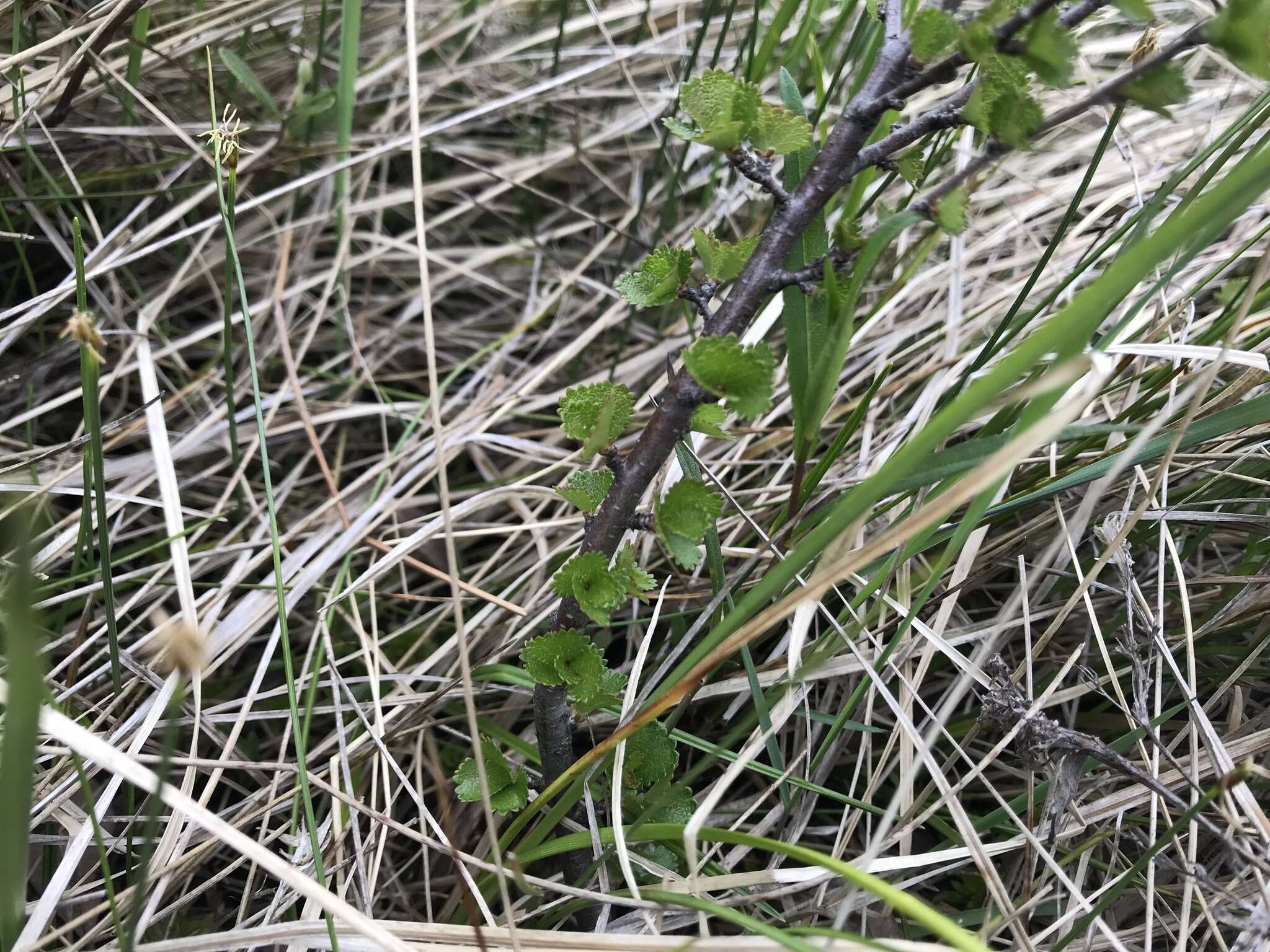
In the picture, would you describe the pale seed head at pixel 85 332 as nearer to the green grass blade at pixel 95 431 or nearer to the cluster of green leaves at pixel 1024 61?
the green grass blade at pixel 95 431

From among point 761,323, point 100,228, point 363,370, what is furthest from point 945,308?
point 100,228

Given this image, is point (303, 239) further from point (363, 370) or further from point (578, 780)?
point (578, 780)

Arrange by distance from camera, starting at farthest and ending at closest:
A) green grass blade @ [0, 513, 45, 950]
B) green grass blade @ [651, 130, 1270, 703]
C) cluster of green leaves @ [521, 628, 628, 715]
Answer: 1. cluster of green leaves @ [521, 628, 628, 715]
2. green grass blade @ [651, 130, 1270, 703]
3. green grass blade @ [0, 513, 45, 950]

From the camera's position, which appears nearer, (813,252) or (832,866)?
(832,866)

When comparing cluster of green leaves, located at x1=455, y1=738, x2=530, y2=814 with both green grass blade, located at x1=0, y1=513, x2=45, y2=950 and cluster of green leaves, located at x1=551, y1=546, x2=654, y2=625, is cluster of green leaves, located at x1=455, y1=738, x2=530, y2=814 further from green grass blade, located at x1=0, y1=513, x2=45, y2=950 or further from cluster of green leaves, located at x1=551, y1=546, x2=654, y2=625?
green grass blade, located at x1=0, y1=513, x2=45, y2=950

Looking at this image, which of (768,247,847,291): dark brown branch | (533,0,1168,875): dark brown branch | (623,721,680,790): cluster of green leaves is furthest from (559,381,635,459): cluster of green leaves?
(623,721,680,790): cluster of green leaves

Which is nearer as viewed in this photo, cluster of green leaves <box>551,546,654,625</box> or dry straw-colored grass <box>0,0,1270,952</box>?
cluster of green leaves <box>551,546,654,625</box>
